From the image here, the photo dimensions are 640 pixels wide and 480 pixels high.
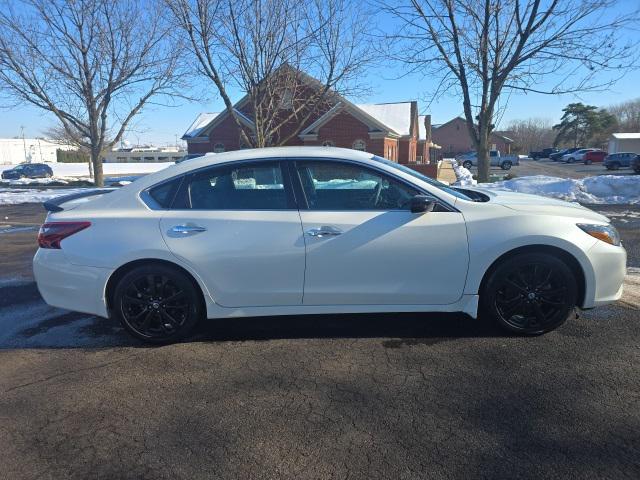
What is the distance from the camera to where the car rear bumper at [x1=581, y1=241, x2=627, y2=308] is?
Answer: 3.68 m

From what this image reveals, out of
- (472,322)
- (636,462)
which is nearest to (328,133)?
(472,322)

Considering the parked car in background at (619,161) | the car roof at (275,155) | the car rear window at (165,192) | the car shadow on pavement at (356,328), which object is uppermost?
the parked car in background at (619,161)

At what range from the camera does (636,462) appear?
233cm

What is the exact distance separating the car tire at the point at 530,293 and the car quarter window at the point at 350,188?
3.12ft

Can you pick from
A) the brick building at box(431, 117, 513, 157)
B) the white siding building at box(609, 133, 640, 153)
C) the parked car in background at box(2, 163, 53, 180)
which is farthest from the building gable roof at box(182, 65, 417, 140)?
the brick building at box(431, 117, 513, 157)

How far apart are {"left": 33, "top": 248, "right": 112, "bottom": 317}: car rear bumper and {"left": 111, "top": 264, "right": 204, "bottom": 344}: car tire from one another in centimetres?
14

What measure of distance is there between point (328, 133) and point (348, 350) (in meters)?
29.0

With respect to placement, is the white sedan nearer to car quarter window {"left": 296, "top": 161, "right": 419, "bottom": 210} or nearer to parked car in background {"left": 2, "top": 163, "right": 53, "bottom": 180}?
car quarter window {"left": 296, "top": 161, "right": 419, "bottom": 210}

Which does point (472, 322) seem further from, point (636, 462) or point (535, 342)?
point (636, 462)

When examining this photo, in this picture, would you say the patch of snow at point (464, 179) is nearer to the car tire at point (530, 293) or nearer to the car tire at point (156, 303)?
the car tire at point (530, 293)

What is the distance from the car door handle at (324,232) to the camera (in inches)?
144

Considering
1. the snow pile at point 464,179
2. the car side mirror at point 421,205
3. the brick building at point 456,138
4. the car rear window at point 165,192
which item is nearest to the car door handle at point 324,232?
the car side mirror at point 421,205

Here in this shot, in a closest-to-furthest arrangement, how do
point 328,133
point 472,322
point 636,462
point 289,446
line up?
1. point 636,462
2. point 289,446
3. point 472,322
4. point 328,133

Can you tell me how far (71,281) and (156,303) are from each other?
711mm
